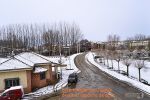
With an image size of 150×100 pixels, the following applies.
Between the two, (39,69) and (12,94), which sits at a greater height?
(39,69)

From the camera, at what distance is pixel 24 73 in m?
31.5

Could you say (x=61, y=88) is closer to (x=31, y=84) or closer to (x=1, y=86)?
(x=31, y=84)

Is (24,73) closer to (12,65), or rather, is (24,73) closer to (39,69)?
(12,65)

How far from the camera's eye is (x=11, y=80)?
30906 millimetres

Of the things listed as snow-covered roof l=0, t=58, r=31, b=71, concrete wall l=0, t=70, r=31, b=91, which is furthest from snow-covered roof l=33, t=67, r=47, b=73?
snow-covered roof l=0, t=58, r=31, b=71

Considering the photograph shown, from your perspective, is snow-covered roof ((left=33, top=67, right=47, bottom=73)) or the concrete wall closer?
the concrete wall

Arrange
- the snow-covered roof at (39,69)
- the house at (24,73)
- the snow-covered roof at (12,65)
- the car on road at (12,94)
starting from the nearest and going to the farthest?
the car on road at (12,94), the house at (24,73), the snow-covered roof at (12,65), the snow-covered roof at (39,69)

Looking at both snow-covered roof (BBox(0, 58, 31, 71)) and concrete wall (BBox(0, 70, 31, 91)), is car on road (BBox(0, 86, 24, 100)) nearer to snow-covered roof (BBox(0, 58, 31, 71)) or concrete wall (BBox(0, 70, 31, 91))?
concrete wall (BBox(0, 70, 31, 91))

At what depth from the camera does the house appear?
100 ft

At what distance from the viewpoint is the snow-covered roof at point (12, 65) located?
30.6 meters

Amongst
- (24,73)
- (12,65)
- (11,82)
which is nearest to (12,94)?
(11,82)

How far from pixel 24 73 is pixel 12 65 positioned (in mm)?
2024

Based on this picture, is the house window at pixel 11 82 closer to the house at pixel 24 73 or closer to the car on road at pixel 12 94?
the house at pixel 24 73

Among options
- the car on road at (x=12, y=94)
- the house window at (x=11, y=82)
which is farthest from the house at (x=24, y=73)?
the car on road at (x=12, y=94)
